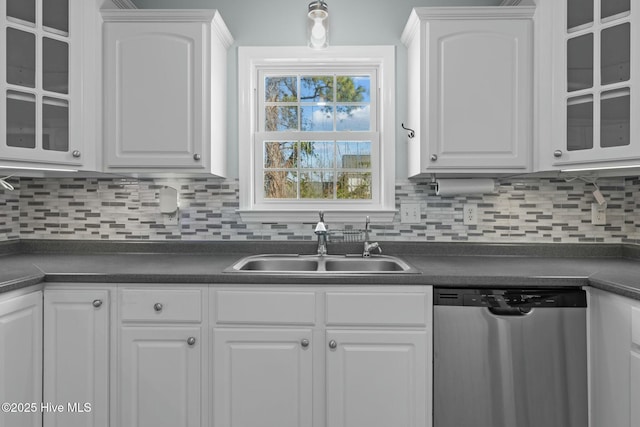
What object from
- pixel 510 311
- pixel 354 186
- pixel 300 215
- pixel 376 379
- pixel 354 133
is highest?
pixel 354 133

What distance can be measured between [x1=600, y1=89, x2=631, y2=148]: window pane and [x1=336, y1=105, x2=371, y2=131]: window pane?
1.17 meters

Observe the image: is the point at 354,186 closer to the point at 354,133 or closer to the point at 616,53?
the point at 354,133

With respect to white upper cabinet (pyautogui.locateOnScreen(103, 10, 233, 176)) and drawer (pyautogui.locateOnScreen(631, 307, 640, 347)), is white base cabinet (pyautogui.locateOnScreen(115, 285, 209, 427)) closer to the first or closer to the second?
white upper cabinet (pyautogui.locateOnScreen(103, 10, 233, 176))

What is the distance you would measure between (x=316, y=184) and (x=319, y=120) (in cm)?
38

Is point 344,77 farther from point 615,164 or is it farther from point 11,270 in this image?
point 11,270

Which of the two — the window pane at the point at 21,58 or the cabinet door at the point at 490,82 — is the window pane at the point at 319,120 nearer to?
the cabinet door at the point at 490,82

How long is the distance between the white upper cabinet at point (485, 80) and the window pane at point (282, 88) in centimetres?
83

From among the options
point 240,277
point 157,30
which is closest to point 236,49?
point 157,30

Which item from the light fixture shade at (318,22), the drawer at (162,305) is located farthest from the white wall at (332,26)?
the drawer at (162,305)

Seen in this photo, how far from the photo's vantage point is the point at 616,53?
182 centimetres

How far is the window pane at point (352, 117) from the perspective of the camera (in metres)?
2.54

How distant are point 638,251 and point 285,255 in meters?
1.84

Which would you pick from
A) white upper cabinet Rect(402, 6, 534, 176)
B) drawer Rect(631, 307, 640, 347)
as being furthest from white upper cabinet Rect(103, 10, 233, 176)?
drawer Rect(631, 307, 640, 347)

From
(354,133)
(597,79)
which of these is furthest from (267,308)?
(597,79)
